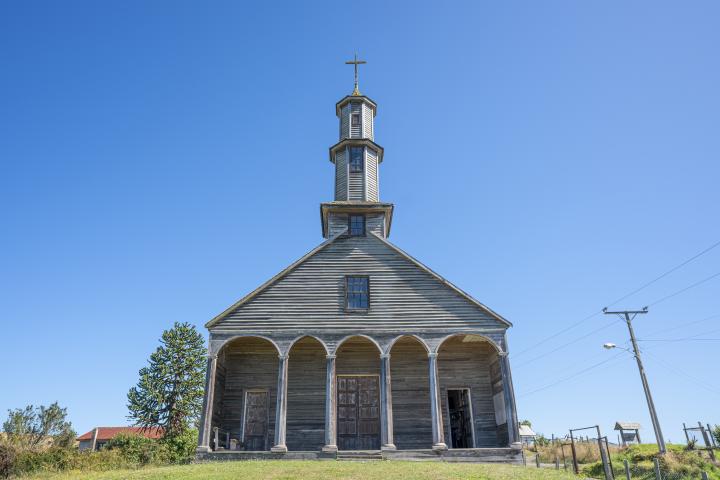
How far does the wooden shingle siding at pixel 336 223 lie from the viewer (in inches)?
912

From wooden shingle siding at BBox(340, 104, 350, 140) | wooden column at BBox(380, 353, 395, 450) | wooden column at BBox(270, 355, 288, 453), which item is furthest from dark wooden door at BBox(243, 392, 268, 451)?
wooden shingle siding at BBox(340, 104, 350, 140)

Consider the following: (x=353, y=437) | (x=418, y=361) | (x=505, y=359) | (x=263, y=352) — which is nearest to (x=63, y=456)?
(x=263, y=352)

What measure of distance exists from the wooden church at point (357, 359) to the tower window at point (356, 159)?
5007mm

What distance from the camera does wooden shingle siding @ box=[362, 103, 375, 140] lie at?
87.1 ft

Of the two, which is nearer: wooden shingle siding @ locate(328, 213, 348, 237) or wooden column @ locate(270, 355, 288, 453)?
wooden column @ locate(270, 355, 288, 453)

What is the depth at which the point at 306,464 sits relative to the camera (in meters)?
14.5

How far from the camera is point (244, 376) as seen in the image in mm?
20656

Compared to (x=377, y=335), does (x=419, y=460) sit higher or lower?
lower

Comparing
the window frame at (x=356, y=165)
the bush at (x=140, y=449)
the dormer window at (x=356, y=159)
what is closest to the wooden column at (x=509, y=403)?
the window frame at (x=356, y=165)

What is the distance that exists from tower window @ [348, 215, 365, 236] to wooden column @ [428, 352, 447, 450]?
22.4 feet

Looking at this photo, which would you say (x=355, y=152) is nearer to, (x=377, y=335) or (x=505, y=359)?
(x=377, y=335)

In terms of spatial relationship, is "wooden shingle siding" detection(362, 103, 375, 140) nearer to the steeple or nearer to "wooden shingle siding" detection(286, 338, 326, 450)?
the steeple

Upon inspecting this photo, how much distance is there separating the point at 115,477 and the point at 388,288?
38.4ft

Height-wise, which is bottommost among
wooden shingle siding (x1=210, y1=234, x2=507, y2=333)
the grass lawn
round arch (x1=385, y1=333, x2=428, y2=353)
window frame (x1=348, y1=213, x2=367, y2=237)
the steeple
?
the grass lawn
